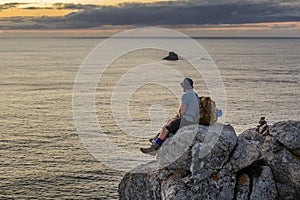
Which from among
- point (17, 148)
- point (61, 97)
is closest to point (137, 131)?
point (17, 148)

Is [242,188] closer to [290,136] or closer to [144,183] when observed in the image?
[290,136]

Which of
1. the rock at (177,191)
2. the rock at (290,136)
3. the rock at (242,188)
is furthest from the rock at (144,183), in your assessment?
the rock at (290,136)

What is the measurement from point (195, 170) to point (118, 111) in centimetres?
5670

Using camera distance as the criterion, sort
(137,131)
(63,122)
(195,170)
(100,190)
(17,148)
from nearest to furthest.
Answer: (195,170) → (100,190) → (17,148) → (137,131) → (63,122)

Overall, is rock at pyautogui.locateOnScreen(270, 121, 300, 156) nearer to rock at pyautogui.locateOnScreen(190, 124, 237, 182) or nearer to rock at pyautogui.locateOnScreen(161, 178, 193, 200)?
rock at pyautogui.locateOnScreen(190, 124, 237, 182)

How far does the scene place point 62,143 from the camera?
177ft

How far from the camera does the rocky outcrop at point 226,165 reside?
1798 centimetres

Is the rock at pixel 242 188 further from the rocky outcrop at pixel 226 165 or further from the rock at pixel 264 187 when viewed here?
the rock at pixel 264 187

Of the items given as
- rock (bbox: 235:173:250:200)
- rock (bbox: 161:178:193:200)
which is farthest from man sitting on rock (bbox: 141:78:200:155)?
rock (bbox: 235:173:250:200)

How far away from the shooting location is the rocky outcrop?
18.0 m

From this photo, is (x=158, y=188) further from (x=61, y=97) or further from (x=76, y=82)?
(x=76, y=82)

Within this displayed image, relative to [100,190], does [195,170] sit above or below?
above

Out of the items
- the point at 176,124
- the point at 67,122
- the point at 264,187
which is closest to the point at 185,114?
the point at 176,124

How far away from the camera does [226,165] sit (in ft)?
59.7
